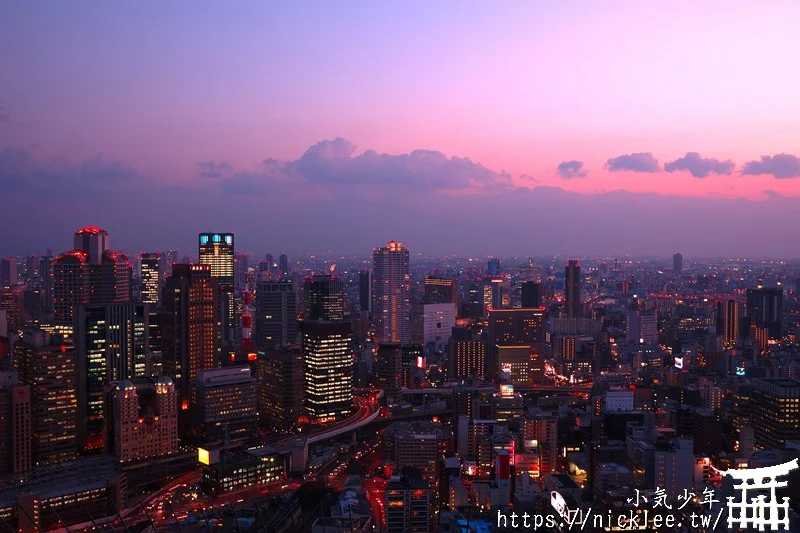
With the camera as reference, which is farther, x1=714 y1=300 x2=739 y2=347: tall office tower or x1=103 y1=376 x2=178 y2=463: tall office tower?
x1=714 y1=300 x2=739 y2=347: tall office tower

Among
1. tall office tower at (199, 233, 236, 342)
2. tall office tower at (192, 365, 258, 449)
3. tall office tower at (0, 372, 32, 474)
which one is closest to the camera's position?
tall office tower at (0, 372, 32, 474)

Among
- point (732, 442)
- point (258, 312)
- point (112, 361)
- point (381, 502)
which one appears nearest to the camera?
point (381, 502)

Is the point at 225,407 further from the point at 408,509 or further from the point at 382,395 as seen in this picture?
the point at 408,509

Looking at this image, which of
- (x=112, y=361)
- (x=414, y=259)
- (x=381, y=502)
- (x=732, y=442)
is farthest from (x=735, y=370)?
(x=414, y=259)

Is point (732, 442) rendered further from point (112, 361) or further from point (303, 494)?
point (112, 361)

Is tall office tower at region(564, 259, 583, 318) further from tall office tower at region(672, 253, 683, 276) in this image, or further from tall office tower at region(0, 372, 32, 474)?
tall office tower at region(0, 372, 32, 474)

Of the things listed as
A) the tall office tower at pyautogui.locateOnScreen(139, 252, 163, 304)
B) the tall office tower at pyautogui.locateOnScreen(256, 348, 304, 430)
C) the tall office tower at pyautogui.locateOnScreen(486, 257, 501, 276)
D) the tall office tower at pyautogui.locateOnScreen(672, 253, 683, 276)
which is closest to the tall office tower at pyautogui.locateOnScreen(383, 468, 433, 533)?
the tall office tower at pyautogui.locateOnScreen(256, 348, 304, 430)

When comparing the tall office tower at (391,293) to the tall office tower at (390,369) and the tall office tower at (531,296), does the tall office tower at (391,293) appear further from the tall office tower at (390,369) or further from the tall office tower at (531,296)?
the tall office tower at (390,369)
